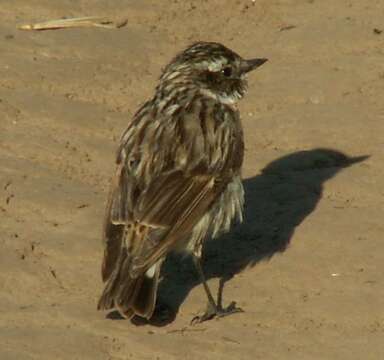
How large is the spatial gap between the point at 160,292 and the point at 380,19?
13.3ft

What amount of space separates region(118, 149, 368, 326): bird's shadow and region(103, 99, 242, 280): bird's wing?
1.68 feet

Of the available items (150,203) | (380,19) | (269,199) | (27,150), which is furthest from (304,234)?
(380,19)

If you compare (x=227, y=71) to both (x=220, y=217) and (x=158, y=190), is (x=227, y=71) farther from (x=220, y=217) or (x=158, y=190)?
(x=158, y=190)

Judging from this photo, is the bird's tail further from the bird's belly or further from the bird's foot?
the bird's belly

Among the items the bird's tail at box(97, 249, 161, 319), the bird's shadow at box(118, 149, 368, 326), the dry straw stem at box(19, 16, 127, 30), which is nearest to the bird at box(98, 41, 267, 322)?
the bird's tail at box(97, 249, 161, 319)

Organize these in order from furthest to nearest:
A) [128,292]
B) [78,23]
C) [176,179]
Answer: [78,23], [176,179], [128,292]

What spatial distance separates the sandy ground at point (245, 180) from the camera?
977 centimetres

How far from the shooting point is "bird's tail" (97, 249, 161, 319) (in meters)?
9.64

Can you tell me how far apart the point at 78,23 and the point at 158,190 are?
366 centimetres

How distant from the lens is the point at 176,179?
10.1 m

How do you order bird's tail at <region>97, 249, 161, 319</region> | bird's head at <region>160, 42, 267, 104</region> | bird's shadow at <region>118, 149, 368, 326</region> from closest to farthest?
bird's tail at <region>97, 249, 161, 319</region> → bird's shadow at <region>118, 149, 368, 326</region> → bird's head at <region>160, 42, 267, 104</region>

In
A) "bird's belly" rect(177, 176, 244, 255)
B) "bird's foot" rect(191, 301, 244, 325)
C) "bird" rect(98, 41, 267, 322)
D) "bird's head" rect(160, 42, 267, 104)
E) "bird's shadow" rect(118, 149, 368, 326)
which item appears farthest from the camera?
"bird's head" rect(160, 42, 267, 104)


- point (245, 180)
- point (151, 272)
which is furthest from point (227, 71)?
point (151, 272)

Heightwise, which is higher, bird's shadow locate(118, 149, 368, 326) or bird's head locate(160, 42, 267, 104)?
bird's head locate(160, 42, 267, 104)
